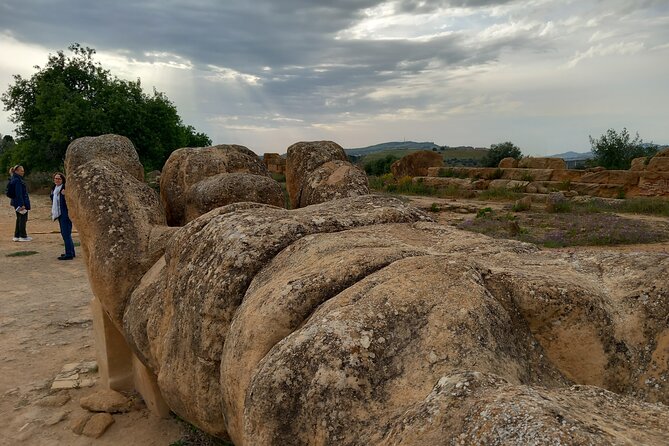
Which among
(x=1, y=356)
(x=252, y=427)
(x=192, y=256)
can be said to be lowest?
(x=1, y=356)

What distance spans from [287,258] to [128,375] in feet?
11.7

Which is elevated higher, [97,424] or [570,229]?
[570,229]

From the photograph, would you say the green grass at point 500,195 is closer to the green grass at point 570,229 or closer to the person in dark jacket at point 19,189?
the green grass at point 570,229

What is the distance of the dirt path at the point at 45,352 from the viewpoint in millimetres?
5457

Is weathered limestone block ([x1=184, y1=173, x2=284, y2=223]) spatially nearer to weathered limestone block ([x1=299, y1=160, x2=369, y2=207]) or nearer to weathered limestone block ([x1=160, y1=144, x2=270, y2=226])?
weathered limestone block ([x1=160, y1=144, x2=270, y2=226])

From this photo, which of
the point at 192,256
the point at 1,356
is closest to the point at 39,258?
the point at 1,356

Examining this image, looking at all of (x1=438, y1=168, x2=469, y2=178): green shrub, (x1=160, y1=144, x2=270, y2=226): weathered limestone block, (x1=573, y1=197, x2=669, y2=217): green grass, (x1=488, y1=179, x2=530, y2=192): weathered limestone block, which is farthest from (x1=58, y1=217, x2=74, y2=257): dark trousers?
(x1=438, y1=168, x2=469, y2=178): green shrub

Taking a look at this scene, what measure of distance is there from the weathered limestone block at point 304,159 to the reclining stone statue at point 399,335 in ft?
8.31

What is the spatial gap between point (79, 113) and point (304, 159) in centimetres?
2126

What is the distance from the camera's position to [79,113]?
24938 mm

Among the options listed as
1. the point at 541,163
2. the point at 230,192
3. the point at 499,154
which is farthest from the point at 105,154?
the point at 499,154

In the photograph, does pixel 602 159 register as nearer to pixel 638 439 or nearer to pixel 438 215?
pixel 438 215

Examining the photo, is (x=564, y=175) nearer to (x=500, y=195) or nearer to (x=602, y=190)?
(x=602, y=190)

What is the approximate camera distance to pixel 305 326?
2.83 metres
